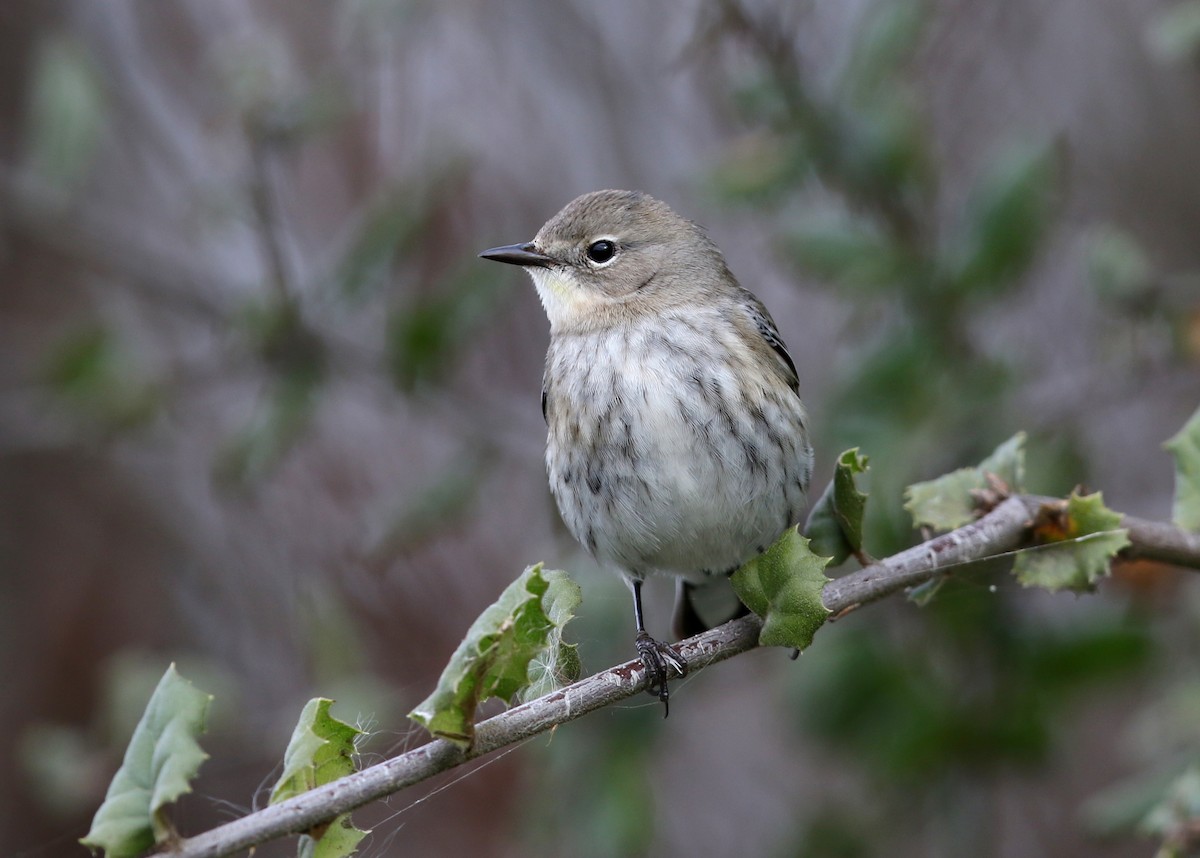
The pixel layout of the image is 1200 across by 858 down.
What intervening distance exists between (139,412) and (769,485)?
2.70 m

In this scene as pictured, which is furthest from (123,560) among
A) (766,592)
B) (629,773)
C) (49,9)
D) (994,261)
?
(766,592)

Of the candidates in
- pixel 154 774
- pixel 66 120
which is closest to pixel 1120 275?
pixel 154 774

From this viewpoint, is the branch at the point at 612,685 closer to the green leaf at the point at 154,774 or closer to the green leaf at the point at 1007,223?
the green leaf at the point at 154,774

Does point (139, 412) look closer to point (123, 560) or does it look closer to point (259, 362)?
point (259, 362)

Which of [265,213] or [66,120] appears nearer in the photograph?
[265,213]

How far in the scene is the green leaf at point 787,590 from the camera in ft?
6.92

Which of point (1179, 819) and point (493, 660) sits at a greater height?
point (493, 660)

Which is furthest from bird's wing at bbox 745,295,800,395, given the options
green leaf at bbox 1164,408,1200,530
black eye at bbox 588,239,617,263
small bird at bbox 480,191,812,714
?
green leaf at bbox 1164,408,1200,530

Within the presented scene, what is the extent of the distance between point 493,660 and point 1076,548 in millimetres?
1125

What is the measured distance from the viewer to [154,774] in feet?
6.10

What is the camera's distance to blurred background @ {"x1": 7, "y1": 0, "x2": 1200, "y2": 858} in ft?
13.1

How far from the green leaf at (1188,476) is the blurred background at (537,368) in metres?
0.42

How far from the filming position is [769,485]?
3273 mm

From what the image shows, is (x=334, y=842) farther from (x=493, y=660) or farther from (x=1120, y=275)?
(x=1120, y=275)
